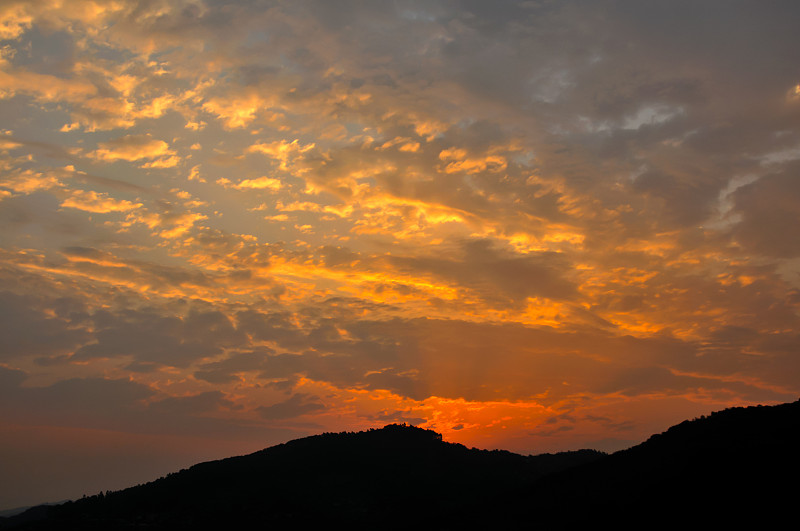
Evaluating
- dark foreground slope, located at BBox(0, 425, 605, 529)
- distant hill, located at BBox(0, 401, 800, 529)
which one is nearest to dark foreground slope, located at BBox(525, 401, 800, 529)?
distant hill, located at BBox(0, 401, 800, 529)

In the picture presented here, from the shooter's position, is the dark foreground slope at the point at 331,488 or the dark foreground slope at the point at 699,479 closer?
the dark foreground slope at the point at 699,479

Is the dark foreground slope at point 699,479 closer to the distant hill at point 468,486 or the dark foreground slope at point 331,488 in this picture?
the distant hill at point 468,486

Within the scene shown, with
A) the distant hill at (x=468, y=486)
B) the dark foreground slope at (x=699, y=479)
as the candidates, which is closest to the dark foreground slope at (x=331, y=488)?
the distant hill at (x=468, y=486)

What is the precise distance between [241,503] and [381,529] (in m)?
24.5

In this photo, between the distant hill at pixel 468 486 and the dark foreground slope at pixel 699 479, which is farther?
the distant hill at pixel 468 486

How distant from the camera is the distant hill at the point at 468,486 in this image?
50.3 meters

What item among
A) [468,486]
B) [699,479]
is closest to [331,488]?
[468,486]

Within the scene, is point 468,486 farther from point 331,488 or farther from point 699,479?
point 699,479

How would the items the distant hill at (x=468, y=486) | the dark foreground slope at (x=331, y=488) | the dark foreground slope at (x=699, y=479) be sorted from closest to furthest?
the dark foreground slope at (x=699, y=479) < the distant hill at (x=468, y=486) < the dark foreground slope at (x=331, y=488)

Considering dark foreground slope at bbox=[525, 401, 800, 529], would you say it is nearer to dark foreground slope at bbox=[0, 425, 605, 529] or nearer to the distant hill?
the distant hill

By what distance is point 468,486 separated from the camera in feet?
341

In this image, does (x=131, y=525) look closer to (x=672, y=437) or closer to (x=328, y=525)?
(x=328, y=525)

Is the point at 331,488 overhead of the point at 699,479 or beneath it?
beneath

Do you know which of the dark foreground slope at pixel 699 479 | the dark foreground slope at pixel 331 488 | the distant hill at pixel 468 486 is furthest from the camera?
the dark foreground slope at pixel 331 488
